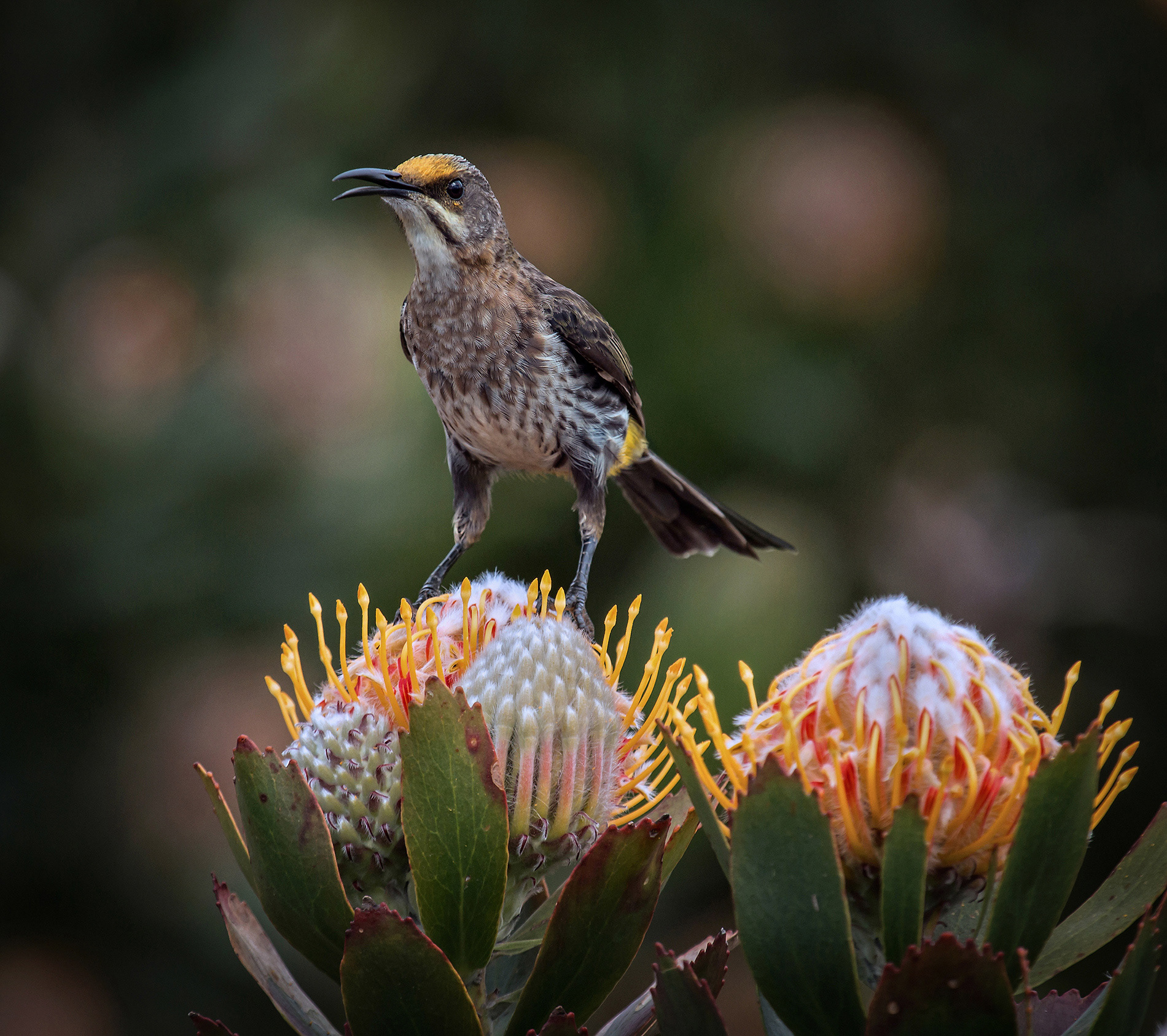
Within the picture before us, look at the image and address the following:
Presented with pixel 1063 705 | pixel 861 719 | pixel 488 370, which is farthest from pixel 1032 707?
pixel 488 370

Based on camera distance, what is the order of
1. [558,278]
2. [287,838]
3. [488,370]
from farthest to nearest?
[558,278]
[488,370]
[287,838]

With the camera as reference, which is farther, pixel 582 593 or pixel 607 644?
pixel 582 593

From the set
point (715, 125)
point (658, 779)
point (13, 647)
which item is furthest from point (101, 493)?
point (658, 779)

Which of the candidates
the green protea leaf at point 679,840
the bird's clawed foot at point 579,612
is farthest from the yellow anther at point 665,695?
the bird's clawed foot at point 579,612

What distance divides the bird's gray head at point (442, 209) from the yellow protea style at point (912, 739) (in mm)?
943

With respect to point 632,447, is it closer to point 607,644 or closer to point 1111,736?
point 607,644

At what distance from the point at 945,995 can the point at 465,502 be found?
125cm

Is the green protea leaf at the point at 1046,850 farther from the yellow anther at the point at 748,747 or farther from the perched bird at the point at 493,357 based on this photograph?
the perched bird at the point at 493,357

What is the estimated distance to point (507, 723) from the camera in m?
1.22

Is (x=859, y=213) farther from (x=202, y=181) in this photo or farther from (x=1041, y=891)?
(x=1041, y=891)

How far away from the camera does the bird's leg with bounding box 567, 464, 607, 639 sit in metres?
1.77

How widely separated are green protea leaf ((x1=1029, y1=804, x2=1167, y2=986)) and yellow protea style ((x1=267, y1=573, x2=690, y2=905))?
1.33ft

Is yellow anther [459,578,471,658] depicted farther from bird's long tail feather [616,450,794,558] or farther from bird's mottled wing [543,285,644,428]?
bird's long tail feather [616,450,794,558]

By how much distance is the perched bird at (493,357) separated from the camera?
1.78 m
